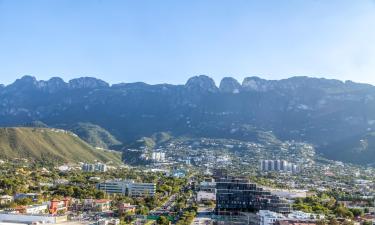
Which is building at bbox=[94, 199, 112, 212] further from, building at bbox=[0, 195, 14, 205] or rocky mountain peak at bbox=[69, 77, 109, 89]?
rocky mountain peak at bbox=[69, 77, 109, 89]

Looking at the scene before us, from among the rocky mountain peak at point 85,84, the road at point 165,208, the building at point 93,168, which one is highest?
the rocky mountain peak at point 85,84

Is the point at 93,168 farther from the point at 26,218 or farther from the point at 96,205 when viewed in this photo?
the point at 26,218

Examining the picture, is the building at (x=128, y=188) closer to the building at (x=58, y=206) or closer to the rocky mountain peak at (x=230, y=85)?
the building at (x=58, y=206)

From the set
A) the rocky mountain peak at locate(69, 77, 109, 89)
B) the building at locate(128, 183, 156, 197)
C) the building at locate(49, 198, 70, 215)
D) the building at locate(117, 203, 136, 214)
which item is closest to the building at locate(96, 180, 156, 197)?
the building at locate(128, 183, 156, 197)

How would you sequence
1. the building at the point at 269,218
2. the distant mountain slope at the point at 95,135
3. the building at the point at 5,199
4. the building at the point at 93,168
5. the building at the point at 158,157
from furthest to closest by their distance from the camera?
the distant mountain slope at the point at 95,135 < the building at the point at 158,157 < the building at the point at 93,168 < the building at the point at 5,199 < the building at the point at 269,218

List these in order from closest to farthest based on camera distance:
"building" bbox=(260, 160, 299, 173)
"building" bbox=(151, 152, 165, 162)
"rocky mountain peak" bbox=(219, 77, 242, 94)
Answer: "building" bbox=(260, 160, 299, 173) < "building" bbox=(151, 152, 165, 162) < "rocky mountain peak" bbox=(219, 77, 242, 94)

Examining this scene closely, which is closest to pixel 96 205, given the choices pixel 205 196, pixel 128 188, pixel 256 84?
pixel 205 196

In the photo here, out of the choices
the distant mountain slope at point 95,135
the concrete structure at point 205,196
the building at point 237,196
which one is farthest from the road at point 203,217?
the distant mountain slope at point 95,135
